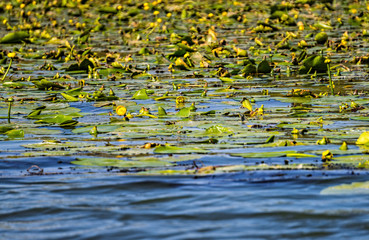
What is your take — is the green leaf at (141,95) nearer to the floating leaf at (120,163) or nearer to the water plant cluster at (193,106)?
the water plant cluster at (193,106)

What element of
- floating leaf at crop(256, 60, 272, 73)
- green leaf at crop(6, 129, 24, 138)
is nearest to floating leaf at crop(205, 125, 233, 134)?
green leaf at crop(6, 129, 24, 138)

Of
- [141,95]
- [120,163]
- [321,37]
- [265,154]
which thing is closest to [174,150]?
[120,163]

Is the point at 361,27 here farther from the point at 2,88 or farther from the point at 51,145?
the point at 51,145

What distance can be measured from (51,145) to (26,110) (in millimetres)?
1536

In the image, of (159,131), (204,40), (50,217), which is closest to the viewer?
(50,217)

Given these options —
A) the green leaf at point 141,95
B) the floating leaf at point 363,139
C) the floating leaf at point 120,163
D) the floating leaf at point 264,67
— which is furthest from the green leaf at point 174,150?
the floating leaf at point 264,67

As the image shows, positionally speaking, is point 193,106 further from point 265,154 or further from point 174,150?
point 265,154

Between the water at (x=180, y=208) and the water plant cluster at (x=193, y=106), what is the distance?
19cm

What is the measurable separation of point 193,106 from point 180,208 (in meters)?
2.34

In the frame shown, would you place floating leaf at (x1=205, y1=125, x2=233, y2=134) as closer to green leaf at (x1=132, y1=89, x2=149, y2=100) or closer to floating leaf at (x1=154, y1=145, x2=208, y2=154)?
floating leaf at (x1=154, y1=145, x2=208, y2=154)

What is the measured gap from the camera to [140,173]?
334 centimetres

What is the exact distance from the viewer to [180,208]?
9.33 feet

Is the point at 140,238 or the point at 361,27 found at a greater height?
the point at 361,27

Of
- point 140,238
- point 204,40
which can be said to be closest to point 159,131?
point 140,238
